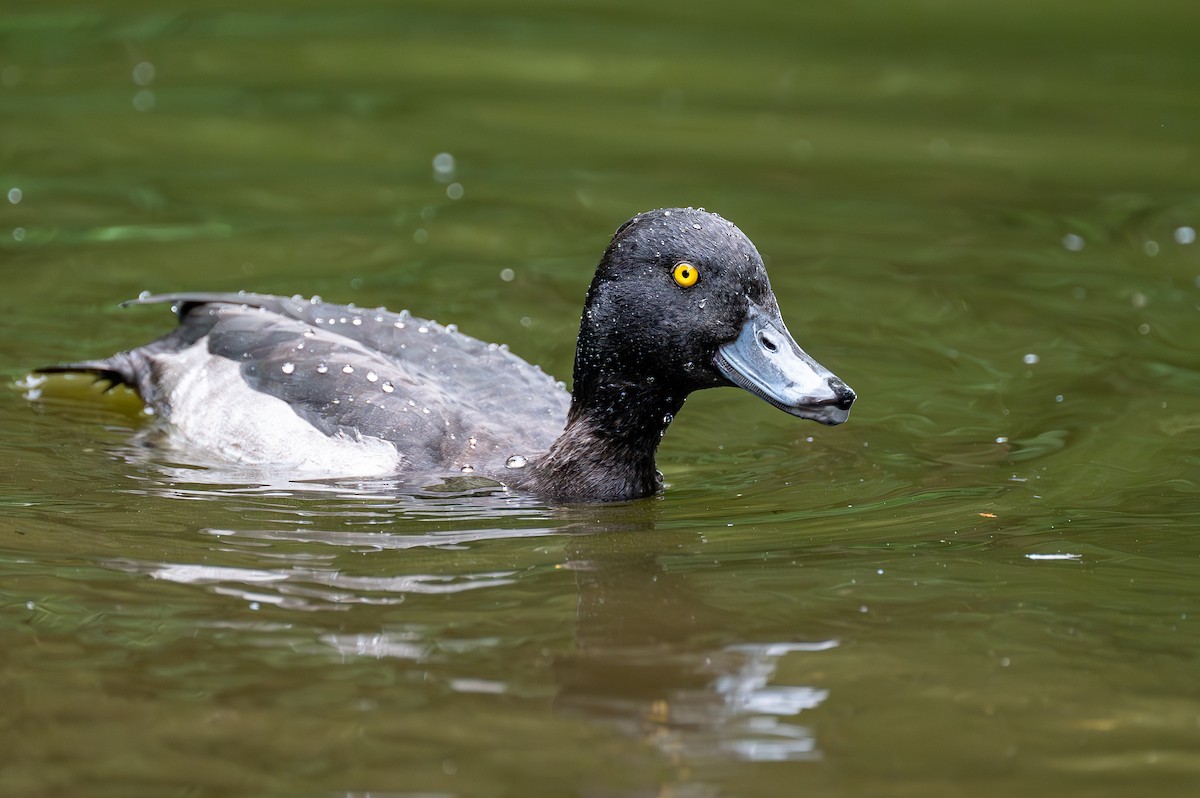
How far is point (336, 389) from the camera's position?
8.33 m

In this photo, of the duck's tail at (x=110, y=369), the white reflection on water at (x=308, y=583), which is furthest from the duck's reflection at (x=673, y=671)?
the duck's tail at (x=110, y=369)

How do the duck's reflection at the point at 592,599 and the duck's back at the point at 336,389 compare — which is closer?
the duck's reflection at the point at 592,599

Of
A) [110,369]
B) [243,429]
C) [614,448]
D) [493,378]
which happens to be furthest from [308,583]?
[110,369]

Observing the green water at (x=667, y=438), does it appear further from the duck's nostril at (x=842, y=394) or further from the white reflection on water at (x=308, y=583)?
the duck's nostril at (x=842, y=394)

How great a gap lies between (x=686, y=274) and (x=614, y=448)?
984 mm

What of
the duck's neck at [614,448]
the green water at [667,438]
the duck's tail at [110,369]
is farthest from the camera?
the duck's tail at [110,369]

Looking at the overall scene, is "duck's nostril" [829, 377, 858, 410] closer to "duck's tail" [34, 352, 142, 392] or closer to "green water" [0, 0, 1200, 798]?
"green water" [0, 0, 1200, 798]

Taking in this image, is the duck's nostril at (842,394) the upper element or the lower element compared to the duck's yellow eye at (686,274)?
lower

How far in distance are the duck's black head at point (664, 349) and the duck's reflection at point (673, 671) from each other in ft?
3.11

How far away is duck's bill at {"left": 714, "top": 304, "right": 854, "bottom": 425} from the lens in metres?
7.20

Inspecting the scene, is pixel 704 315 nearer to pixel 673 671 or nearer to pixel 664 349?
pixel 664 349

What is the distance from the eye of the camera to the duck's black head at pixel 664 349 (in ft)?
24.1

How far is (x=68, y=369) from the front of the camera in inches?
365

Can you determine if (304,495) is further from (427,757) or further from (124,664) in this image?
(427,757)
